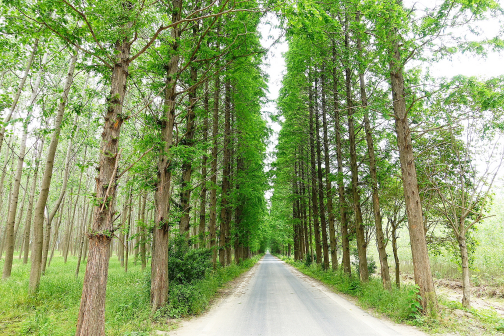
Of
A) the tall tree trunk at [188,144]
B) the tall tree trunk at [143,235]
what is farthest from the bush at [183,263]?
the tall tree trunk at [143,235]

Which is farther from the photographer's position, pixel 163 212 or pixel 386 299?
pixel 386 299

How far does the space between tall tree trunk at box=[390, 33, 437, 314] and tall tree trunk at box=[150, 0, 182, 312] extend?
6.85 m

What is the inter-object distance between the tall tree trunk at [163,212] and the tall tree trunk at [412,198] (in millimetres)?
6845

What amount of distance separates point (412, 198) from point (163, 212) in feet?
25.0

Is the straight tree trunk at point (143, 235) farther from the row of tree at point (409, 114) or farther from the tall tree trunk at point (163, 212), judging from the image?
the row of tree at point (409, 114)

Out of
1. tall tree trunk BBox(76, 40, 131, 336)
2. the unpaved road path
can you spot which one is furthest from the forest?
the unpaved road path

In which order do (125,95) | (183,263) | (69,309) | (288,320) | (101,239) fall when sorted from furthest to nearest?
(183,263) → (125,95) → (69,309) → (288,320) → (101,239)

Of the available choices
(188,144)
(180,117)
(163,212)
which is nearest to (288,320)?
(163,212)

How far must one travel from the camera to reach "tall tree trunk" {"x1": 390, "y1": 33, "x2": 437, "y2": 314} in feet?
23.5

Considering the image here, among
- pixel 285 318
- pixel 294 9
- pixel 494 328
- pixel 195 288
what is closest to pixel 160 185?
pixel 195 288

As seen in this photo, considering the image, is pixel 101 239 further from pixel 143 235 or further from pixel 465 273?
pixel 465 273

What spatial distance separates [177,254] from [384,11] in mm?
10036

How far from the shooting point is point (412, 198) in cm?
787

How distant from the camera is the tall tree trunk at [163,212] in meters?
7.38
